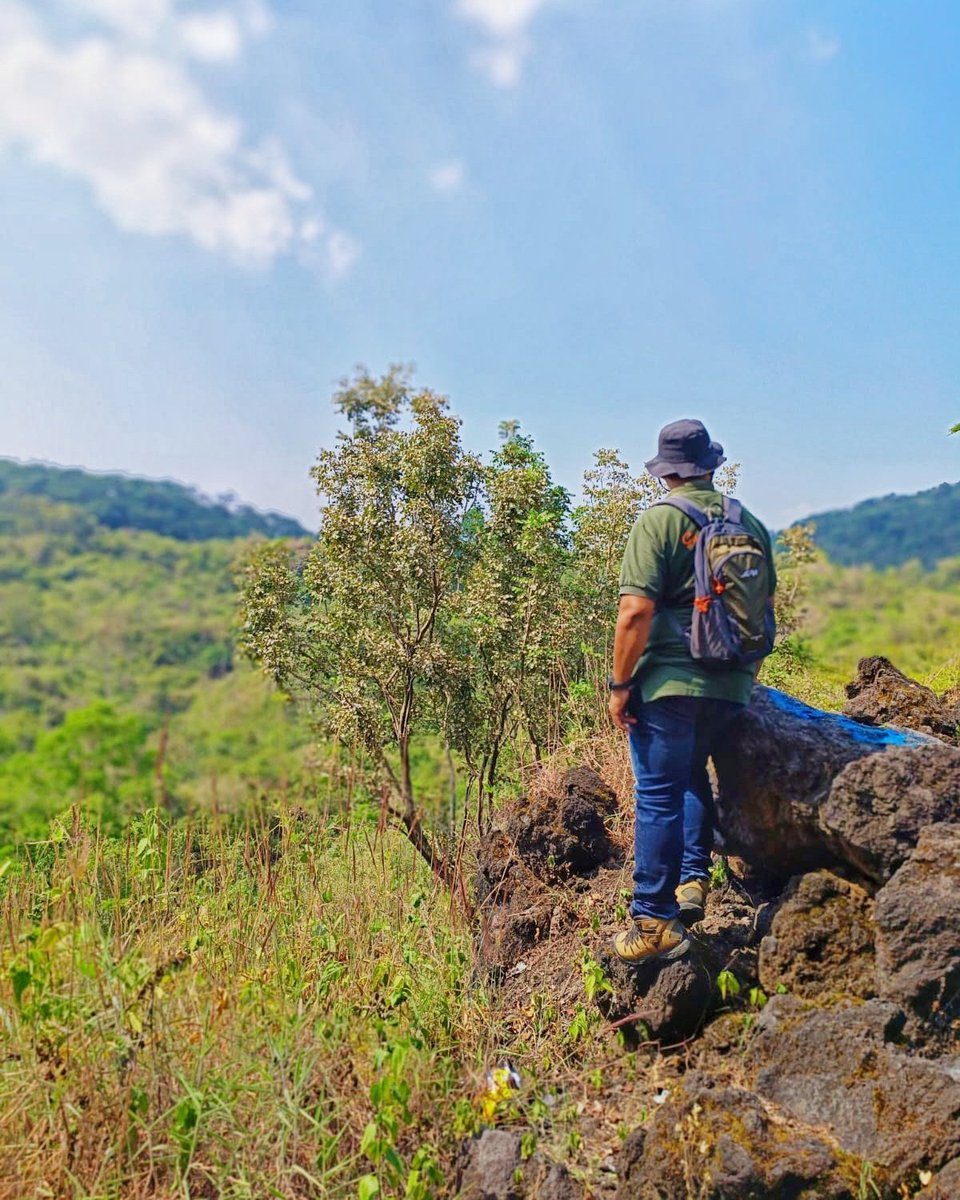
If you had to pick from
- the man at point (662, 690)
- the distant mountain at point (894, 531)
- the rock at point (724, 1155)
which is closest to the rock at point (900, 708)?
the man at point (662, 690)

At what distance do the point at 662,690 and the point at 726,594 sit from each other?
39 centimetres

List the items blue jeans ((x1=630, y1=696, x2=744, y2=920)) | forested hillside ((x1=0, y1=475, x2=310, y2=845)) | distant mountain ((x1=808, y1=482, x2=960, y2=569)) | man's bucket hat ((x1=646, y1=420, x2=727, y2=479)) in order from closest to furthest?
1. blue jeans ((x1=630, y1=696, x2=744, y2=920))
2. man's bucket hat ((x1=646, y1=420, x2=727, y2=479))
3. forested hillside ((x1=0, y1=475, x2=310, y2=845))
4. distant mountain ((x1=808, y1=482, x2=960, y2=569))

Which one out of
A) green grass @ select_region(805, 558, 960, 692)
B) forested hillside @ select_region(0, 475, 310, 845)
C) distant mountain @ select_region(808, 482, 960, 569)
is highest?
distant mountain @ select_region(808, 482, 960, 569)

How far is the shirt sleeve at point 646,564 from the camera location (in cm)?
312

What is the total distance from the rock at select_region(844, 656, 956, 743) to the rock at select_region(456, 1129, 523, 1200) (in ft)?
8.41

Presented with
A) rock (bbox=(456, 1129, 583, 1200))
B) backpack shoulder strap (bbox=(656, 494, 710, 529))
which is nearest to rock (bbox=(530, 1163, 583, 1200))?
rock (bbox=(456, 1129, 583, 1200))

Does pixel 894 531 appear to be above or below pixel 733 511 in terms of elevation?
above

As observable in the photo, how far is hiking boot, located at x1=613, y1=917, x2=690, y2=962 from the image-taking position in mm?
3225

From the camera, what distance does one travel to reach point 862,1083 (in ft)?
9.19

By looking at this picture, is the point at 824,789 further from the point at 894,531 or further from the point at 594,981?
the point at 894,531

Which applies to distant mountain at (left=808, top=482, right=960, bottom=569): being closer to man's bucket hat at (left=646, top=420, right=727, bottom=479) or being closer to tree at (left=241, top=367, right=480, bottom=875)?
tree at (left=241, top=367, right=480, bottom=875)

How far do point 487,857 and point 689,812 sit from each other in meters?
1.27

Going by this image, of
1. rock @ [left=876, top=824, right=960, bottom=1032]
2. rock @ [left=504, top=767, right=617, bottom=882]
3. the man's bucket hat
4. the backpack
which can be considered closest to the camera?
rock @ [left=876, top=824, right=960, bottom=1032]

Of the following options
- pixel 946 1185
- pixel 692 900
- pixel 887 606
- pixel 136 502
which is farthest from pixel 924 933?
pixel 136 502
